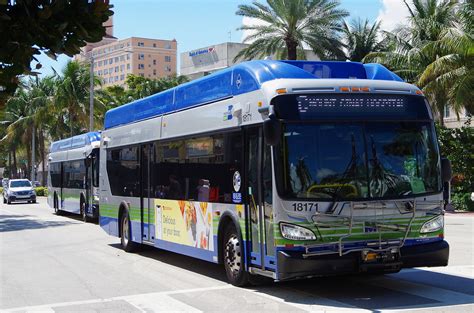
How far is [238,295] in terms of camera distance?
930 cm

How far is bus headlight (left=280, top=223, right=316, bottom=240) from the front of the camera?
8.39 metres

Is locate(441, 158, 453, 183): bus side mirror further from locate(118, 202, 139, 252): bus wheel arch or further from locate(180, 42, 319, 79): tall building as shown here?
locate(180, 42, 319, 79): tall building

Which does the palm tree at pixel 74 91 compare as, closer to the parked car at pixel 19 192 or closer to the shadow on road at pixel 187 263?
the parked car at pixel 19 192

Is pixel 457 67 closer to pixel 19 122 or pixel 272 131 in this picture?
pixel 272 131

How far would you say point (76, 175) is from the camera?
27172mm

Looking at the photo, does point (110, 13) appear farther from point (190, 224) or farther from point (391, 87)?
point (190, 224)

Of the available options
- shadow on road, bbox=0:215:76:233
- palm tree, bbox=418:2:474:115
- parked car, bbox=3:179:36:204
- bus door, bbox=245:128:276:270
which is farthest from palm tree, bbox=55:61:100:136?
bus door, bbox=245:128:276:270

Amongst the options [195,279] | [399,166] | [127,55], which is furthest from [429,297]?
[127,55]

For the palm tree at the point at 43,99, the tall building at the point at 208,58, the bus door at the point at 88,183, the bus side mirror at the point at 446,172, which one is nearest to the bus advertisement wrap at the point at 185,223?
the bus side mirror at the point at 446,172

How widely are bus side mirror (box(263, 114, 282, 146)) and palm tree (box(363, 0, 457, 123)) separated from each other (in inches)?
906

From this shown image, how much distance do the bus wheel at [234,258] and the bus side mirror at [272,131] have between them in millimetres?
1932

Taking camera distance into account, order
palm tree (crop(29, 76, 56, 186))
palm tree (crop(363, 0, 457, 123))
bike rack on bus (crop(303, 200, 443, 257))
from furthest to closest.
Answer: palm tree (crop(29, 76, 56, 186))
palm tree (crop(363, 0, 457, 123))
bike rack on bus (crop(303, 200, 443, 257))

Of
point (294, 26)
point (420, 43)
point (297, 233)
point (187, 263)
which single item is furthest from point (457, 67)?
point (297, 233)

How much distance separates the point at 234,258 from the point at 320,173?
2.23 metres
